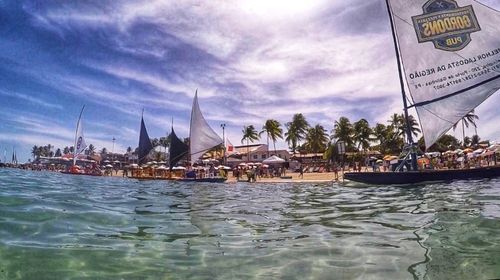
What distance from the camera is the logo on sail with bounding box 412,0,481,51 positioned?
72.7ft

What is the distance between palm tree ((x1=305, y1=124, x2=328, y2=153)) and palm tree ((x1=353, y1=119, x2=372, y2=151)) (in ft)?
28.9

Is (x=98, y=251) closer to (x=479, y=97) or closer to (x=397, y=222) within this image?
(x=397, y=222)

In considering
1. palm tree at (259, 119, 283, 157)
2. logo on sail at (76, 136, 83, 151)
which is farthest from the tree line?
logo on sail at (76, 136, 83, 151)

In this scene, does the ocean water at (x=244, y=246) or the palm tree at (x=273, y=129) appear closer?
the ocean water at (x=244, y=246)

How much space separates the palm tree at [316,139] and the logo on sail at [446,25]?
6349 cm

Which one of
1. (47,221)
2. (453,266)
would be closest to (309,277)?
(453,266)

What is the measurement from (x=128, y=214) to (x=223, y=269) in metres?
4.79

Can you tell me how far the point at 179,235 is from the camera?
233 inches

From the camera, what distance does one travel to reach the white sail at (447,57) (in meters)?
21.1

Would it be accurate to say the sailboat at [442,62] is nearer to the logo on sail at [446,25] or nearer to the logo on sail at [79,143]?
the logo on sail at [446,25]

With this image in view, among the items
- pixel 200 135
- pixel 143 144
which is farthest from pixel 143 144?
pixel 200 135

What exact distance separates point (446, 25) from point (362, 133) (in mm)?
59666

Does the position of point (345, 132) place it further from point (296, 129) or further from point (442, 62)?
point (442, 62)

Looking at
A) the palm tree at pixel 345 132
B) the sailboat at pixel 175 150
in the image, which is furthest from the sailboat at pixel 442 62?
the palm tree at pixel 345 132
